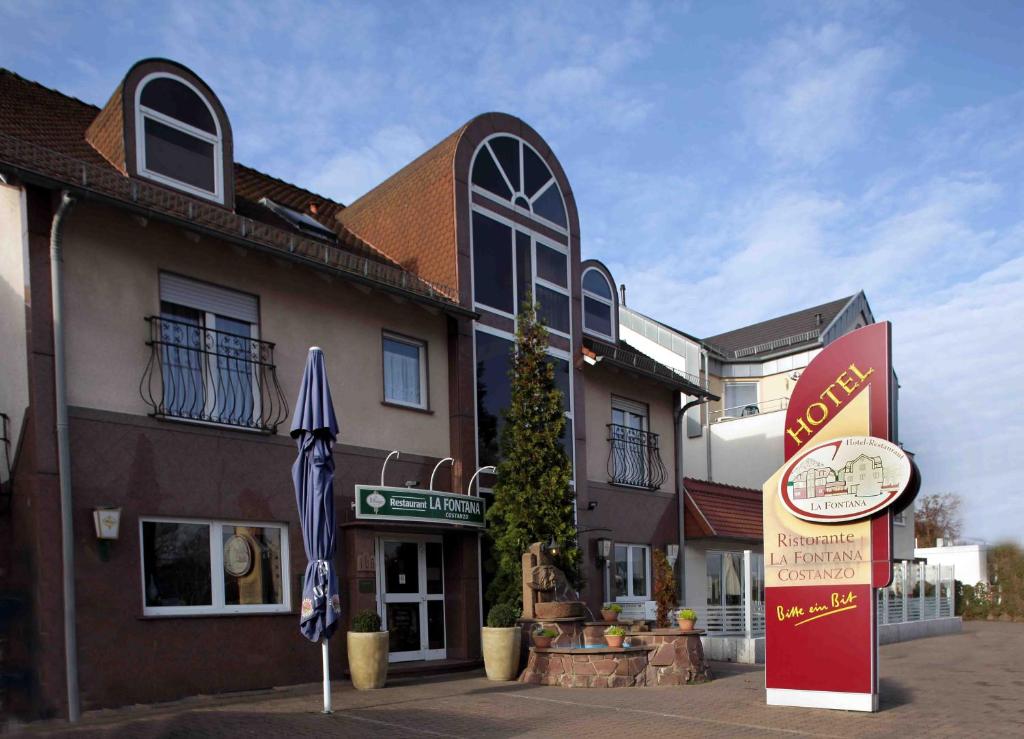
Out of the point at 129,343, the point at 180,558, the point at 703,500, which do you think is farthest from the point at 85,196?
the point at 703,500

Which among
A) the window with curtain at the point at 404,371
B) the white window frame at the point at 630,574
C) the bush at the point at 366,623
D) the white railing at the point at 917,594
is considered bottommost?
the white railing at the point at 917,594

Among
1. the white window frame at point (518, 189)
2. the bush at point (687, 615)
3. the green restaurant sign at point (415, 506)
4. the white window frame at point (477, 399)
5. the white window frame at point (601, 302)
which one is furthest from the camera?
the white window frame at point (601, 302)

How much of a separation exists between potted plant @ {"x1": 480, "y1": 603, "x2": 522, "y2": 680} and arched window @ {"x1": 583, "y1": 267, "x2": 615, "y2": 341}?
7.52 metres

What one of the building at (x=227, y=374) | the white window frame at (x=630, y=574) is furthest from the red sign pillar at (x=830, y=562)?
the white window frame at (x=630, y=574)

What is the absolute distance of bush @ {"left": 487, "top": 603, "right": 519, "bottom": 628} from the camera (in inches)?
506

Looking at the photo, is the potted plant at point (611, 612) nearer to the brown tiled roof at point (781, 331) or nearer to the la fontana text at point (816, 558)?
the la fontana text at point (816, 558)

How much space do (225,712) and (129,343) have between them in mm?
4194

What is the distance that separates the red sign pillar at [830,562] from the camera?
1013 cm

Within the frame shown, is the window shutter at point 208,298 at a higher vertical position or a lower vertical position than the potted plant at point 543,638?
higher

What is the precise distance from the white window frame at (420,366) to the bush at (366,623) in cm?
323

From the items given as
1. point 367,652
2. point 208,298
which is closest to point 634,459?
point 367,652

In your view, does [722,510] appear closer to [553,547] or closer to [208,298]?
[553,547]

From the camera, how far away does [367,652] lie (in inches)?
465

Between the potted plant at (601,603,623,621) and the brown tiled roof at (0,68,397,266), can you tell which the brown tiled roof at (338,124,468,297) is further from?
the potted plant at (601,603,623,621)
